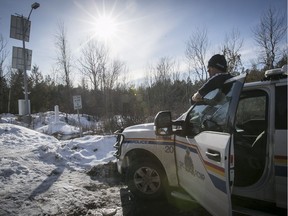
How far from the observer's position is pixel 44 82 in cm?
3791

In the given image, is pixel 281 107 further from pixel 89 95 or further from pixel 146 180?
pixel 89 95

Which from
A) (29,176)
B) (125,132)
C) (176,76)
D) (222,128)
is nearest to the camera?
(222,128)

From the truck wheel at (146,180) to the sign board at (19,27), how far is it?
1566 centimetres

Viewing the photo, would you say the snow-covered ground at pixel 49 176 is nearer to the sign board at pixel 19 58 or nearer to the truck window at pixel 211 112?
the truck window at pixel 211 112

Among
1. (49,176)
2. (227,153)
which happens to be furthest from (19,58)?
(227,153)

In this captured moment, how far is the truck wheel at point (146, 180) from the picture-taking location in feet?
14.3

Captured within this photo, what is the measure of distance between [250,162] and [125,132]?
2.44 meters

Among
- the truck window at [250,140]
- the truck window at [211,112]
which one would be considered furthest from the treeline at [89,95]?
the truck window at [211,112]

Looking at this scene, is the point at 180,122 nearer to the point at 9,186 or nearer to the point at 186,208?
the point at 186,208

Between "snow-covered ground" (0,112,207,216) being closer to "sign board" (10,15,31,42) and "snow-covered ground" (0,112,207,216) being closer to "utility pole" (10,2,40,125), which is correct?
"utility pole" (10,2,40,125)

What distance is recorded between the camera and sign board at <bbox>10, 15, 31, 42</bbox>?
53.6ft

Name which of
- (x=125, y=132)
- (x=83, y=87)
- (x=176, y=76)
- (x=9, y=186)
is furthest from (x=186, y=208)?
(x=83, y=87)

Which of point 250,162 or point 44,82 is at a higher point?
point 44,82

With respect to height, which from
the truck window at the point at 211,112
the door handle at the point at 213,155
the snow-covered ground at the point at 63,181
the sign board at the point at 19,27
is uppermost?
the sign board at the point at 19,27
